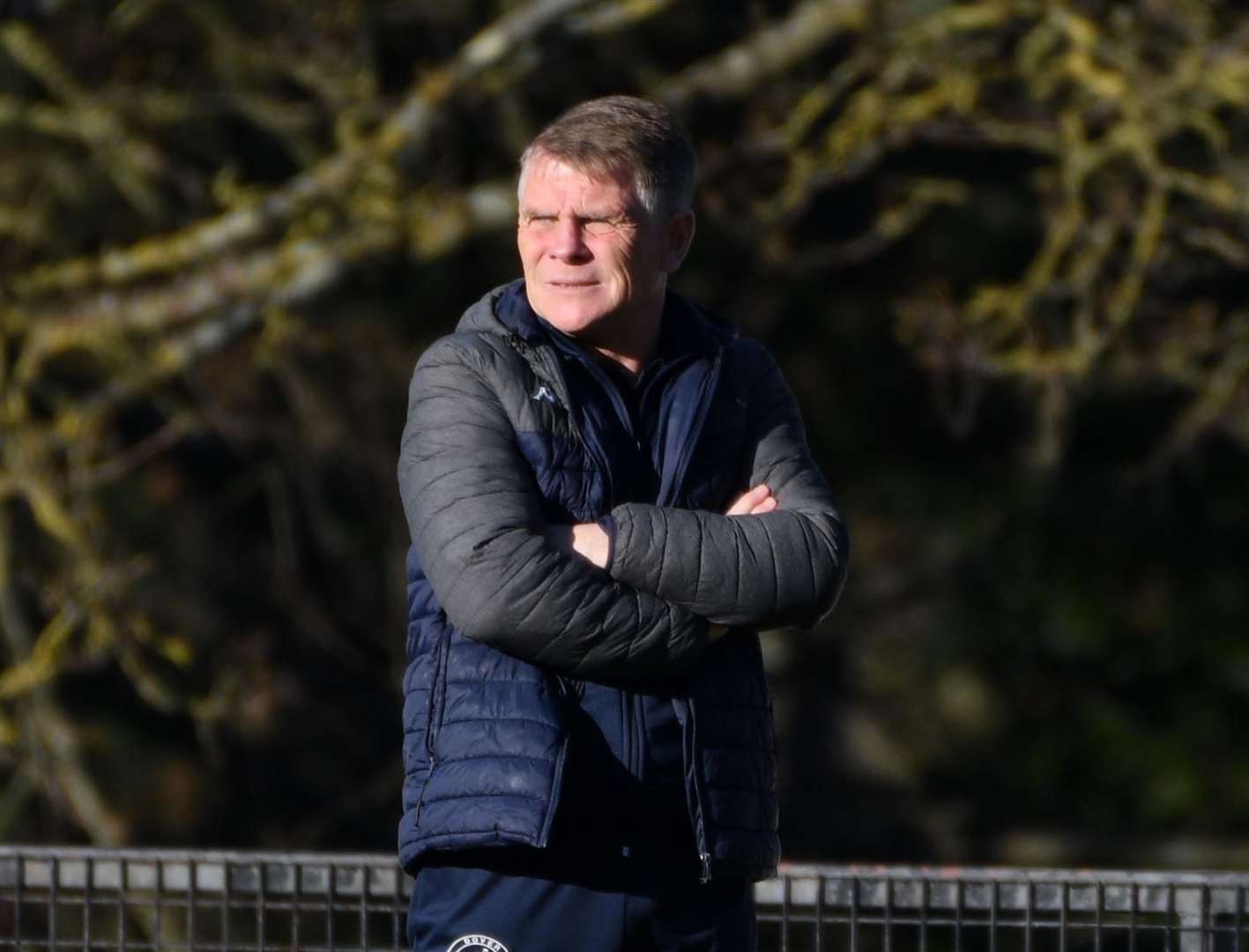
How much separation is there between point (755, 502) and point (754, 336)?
618cm

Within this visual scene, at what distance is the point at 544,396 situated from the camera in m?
2.46

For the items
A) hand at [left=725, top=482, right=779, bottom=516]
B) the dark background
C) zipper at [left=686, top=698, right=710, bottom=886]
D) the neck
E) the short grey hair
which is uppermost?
the dark background

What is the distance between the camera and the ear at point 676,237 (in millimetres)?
2527

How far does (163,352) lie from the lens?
281 inches

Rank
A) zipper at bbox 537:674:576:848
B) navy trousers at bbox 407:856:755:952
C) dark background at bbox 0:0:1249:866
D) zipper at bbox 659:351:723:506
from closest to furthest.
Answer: zipper at bbox 537:674:576:848
navy trousers at bbox 407:856:755:952
zipper at bbox 659:351:723:506
dark background at bbox 0:0:1249:866

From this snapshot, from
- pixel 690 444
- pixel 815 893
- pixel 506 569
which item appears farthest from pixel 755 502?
pixel 815 893

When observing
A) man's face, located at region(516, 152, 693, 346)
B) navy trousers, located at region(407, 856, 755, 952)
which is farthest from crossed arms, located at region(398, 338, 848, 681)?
navy trousers, located at region(407, 856, 755, 952)

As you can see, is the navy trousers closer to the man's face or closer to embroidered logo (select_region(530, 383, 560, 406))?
embroidered logo (select_region(530, 383, 560, 406))

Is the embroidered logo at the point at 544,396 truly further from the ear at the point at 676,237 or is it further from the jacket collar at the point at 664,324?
the ear at the point at 676,237

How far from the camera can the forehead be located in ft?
8.04

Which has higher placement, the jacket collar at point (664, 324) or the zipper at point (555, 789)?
the jacket collar at point (664, 324)

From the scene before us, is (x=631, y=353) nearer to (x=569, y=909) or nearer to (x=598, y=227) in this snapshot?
(x=598, y=227)

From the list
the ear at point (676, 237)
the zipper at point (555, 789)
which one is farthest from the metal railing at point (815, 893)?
the ear at point (676, 237)

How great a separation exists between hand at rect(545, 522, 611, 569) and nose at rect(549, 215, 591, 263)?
309mm
